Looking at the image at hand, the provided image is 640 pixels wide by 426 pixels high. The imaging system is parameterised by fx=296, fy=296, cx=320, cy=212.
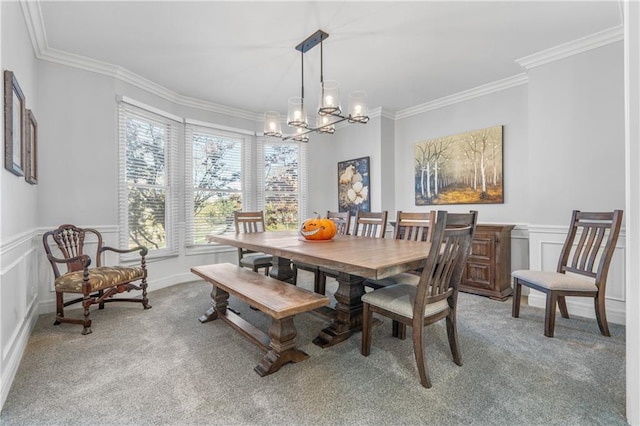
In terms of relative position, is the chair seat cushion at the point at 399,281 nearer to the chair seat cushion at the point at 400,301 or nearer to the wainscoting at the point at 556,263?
the chair seat cushion at the point at 400,301

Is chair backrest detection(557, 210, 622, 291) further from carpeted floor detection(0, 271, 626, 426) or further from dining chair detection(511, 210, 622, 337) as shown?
carpeted floor detection(0, 271, 626, 426)

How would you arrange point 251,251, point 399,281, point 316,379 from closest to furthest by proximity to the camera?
1. point 316,379
2. point 399,281
3. point 251,251

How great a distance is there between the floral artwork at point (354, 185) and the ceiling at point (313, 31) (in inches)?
56.8

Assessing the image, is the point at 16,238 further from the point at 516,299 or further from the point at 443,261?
the point at 516,299

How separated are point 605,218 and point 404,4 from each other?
2378mm

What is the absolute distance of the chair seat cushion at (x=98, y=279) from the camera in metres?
2.48

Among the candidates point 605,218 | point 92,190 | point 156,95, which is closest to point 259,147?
point 156,95

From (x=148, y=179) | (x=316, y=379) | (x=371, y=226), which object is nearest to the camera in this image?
(x=316, y=379)

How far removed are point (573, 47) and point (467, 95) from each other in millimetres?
1218

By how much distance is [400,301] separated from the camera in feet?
5.96

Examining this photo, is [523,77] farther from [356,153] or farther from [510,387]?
[510,387]

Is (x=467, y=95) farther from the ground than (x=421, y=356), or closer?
farther from the ground

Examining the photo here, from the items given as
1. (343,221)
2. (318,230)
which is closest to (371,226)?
(343,221)

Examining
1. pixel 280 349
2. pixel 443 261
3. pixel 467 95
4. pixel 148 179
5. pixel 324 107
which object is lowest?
pixel 280 349
